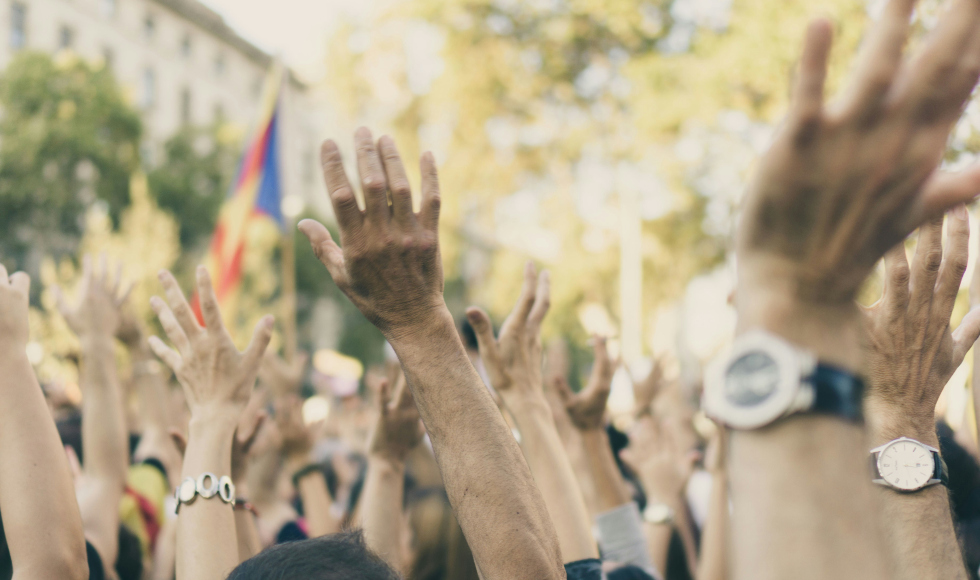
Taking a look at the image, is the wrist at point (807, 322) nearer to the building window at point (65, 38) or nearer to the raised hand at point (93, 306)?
the raised hand at point (93, 306)

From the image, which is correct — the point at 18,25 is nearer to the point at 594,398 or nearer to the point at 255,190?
the point at 255,190

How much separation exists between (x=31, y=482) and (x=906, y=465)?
6.05ft

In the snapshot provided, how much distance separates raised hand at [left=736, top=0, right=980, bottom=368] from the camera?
92 cm

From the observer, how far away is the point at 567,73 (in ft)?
54.3

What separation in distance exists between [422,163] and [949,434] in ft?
7.59

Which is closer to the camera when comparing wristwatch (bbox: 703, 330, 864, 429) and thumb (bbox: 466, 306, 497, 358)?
wristwatch (bbox: 703, 330, 864, 429)

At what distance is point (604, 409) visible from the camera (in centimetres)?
310

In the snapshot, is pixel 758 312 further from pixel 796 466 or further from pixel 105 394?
pixel 105 394

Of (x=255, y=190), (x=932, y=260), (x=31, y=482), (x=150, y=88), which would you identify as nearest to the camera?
(x=932, y=260)

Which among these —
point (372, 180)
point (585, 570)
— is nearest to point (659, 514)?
point (585, 570)

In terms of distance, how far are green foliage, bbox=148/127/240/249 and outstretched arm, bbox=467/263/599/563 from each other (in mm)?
33749

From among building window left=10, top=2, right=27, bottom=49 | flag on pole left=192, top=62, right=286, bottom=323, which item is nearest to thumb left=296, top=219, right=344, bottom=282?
flag on pole left=192, top=62, right=286, bottom=323

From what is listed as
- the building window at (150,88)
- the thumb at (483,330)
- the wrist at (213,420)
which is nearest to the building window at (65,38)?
the building window at (150,88)

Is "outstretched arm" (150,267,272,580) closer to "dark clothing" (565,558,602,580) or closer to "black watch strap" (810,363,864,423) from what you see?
"dark clothing" (565,558,602,580)
